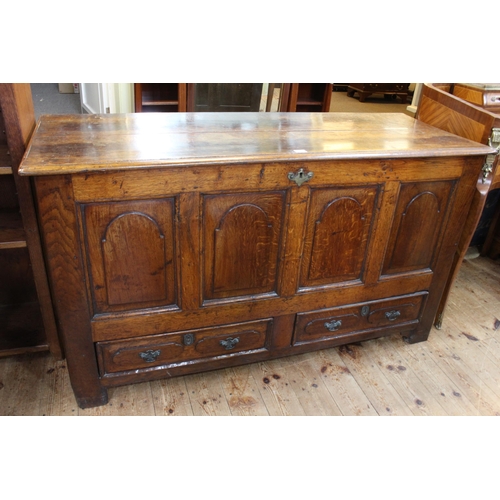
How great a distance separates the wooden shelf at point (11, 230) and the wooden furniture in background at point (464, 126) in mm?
1720

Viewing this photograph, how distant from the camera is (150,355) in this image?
176cm

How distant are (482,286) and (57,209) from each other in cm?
234

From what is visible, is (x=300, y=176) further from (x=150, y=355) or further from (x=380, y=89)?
(x=380, y=89)

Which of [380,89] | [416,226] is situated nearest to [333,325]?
[416,226]

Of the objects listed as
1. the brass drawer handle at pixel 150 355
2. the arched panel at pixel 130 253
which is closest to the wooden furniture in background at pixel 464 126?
the arched panel at pixel 130 253

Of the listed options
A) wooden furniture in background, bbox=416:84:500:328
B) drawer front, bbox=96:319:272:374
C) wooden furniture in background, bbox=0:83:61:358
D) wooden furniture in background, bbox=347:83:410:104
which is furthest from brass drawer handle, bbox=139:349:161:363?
wooden furniture in background, bbox=347:83:410:104

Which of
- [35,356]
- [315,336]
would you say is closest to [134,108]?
[35,356]

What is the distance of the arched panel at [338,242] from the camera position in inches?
67.1

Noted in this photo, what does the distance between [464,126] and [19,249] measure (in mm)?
1932

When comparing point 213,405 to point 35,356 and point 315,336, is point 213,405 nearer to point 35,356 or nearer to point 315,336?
point 315,336

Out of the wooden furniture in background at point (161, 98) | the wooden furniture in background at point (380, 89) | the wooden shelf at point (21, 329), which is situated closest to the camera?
the wooden shelf at point (21, 329)

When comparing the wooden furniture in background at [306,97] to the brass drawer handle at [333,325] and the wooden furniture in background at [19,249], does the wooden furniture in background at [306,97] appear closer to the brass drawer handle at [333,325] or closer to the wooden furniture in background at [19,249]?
the brass drawer handle at [333,325]

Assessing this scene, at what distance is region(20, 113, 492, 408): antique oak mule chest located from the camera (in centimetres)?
144

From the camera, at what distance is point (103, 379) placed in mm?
1749
